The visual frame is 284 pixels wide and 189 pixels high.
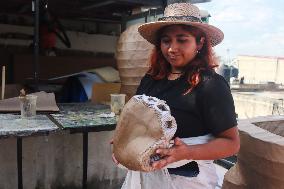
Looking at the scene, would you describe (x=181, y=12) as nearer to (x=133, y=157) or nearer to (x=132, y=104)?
(x=132, y=104)

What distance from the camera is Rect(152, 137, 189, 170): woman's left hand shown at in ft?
4.32

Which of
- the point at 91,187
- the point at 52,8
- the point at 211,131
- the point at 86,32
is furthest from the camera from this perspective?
the point at 86,32

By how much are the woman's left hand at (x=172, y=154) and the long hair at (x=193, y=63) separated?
0.30m

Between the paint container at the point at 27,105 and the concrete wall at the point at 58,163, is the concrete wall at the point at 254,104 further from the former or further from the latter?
the paint container at the point at 27,105

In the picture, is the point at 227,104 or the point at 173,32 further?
the point at 173,32

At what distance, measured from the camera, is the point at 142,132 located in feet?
4.58

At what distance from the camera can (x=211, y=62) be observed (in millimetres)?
1669

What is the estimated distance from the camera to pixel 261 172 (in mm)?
1861

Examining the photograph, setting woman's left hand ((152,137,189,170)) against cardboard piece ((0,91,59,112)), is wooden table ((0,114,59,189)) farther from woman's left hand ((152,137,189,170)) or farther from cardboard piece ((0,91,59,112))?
woman's left hand ((152,137,189,170))

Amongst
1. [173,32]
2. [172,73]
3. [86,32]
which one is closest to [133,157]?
[172,73]

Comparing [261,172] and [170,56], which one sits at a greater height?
[170,56]

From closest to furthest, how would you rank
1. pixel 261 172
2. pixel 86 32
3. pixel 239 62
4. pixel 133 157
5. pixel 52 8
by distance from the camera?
pixel 133 157
pixel 261 172
pixel 52 8
pixel 86 32
pixel 239 62

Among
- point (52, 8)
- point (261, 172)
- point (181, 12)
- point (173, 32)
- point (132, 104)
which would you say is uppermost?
point (52, 8)

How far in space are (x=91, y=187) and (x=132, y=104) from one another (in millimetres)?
2600
